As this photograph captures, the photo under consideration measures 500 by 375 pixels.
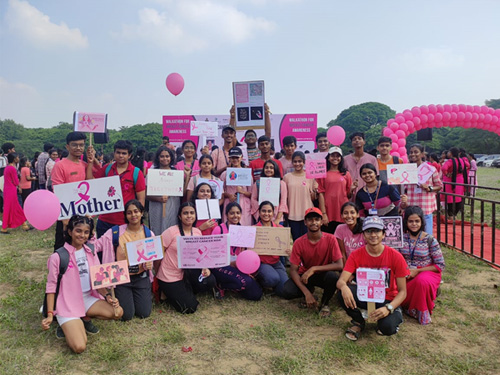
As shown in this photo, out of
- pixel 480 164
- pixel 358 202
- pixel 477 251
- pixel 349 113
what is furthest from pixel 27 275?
pixel 349 113

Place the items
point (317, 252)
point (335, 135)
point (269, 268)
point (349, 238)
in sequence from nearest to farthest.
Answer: point (317, 252), point (349, 238), point (269, 268), point (335, 135)

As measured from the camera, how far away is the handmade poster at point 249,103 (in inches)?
258

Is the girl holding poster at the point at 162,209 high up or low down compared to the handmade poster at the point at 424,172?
down

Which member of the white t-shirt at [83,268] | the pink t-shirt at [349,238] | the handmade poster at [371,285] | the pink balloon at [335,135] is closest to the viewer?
the handmade poster at [371,285]

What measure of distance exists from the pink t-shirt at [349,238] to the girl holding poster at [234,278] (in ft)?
3.93

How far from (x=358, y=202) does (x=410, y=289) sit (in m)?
1.27

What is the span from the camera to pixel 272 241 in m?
4.62

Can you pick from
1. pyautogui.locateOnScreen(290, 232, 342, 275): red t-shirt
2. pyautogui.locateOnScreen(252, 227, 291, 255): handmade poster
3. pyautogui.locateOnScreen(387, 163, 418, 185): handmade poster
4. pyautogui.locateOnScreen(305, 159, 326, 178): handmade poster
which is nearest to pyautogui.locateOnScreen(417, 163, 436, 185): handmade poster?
pyautogui.locateOnScreen(387, 163, 418, 185): handmade poster

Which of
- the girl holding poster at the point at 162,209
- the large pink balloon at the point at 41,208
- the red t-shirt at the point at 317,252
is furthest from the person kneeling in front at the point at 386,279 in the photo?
the large pink balloon at the point at 41,208

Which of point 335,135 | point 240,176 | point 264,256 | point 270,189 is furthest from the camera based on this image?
point 335,135

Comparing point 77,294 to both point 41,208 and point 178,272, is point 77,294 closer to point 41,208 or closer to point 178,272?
point 41,208

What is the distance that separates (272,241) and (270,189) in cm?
78

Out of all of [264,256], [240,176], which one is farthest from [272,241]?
[240,176]

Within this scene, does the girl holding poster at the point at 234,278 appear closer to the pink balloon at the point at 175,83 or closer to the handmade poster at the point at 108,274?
the handmade poster at the point at 108,274
